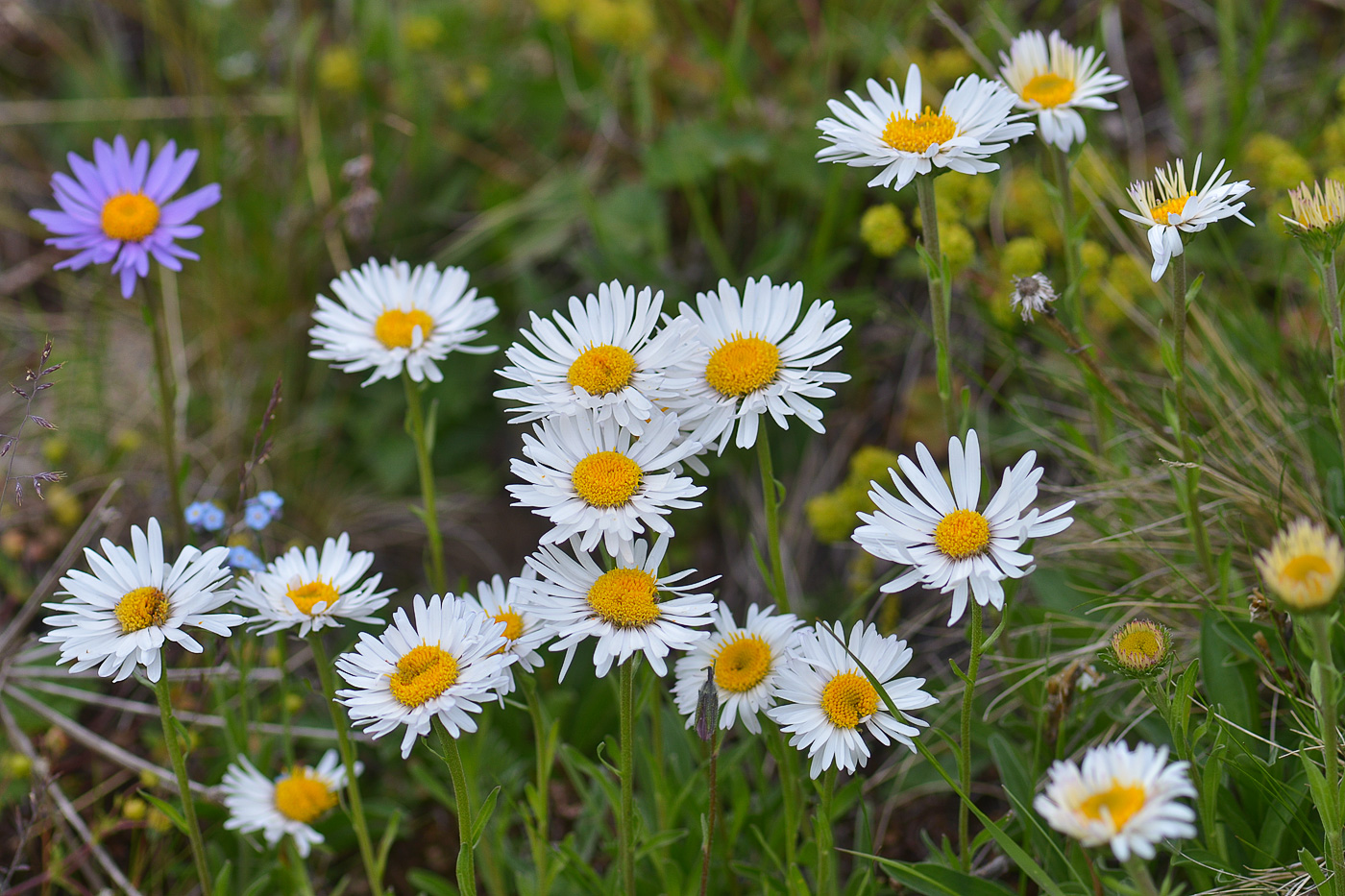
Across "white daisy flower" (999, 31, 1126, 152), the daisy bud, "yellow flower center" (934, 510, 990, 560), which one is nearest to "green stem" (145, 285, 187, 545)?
"yellow flower center" (934, 510, 990, 560)

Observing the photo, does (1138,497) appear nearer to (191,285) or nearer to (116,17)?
(191,285)

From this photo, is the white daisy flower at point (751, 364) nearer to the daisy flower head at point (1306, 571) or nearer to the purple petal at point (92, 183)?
the daisy flower head at point (1306, 571)

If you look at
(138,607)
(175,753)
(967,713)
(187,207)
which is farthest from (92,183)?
(967,713)

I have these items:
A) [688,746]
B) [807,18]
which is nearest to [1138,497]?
→ [688,746]

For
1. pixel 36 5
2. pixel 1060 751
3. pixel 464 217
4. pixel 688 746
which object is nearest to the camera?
pixel 1060 751

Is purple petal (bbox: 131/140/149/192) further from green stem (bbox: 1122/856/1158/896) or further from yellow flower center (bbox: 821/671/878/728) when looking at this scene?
green stem (bbox: 1122/856/1158/896)

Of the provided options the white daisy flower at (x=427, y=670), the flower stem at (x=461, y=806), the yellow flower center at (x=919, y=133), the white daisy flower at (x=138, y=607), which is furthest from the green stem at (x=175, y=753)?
the yellow flower center at (x=919, y=133)
